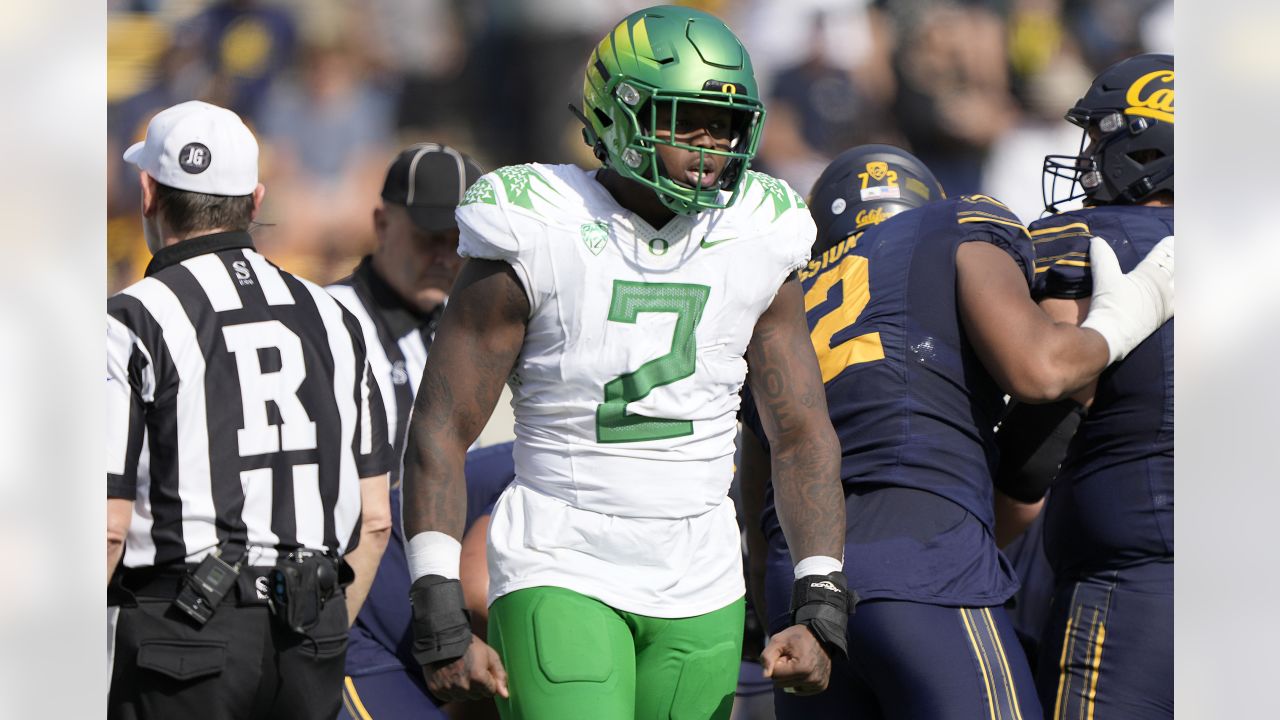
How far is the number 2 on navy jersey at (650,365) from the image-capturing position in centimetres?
253

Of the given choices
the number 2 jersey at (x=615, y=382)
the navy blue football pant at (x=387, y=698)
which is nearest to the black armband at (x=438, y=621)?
the number 2 jersey at (x=615, y=382)

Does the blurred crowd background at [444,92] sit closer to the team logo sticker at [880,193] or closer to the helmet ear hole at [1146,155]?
the team logo sticker at [880,193]

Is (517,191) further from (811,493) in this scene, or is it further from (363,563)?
(363,563)

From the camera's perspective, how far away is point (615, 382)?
253 centimetres

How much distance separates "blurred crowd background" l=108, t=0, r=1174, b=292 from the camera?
5402mm

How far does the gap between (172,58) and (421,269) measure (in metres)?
1.59

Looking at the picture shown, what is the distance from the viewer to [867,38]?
570 centimetres

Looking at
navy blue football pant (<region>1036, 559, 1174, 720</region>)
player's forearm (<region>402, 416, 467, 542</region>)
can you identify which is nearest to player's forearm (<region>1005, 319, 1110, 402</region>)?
navy blue football pant (<region>1036, 559, 1174, 720</region>)

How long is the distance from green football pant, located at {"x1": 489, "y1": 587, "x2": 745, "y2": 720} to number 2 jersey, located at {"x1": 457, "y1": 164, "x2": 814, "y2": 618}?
0.10 feet

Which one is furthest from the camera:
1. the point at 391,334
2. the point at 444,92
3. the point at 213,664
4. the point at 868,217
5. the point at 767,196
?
the point at 444,92

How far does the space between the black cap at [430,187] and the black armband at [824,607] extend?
2128 mm

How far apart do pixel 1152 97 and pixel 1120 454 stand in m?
0.83

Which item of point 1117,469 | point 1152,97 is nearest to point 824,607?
point 1117,469
